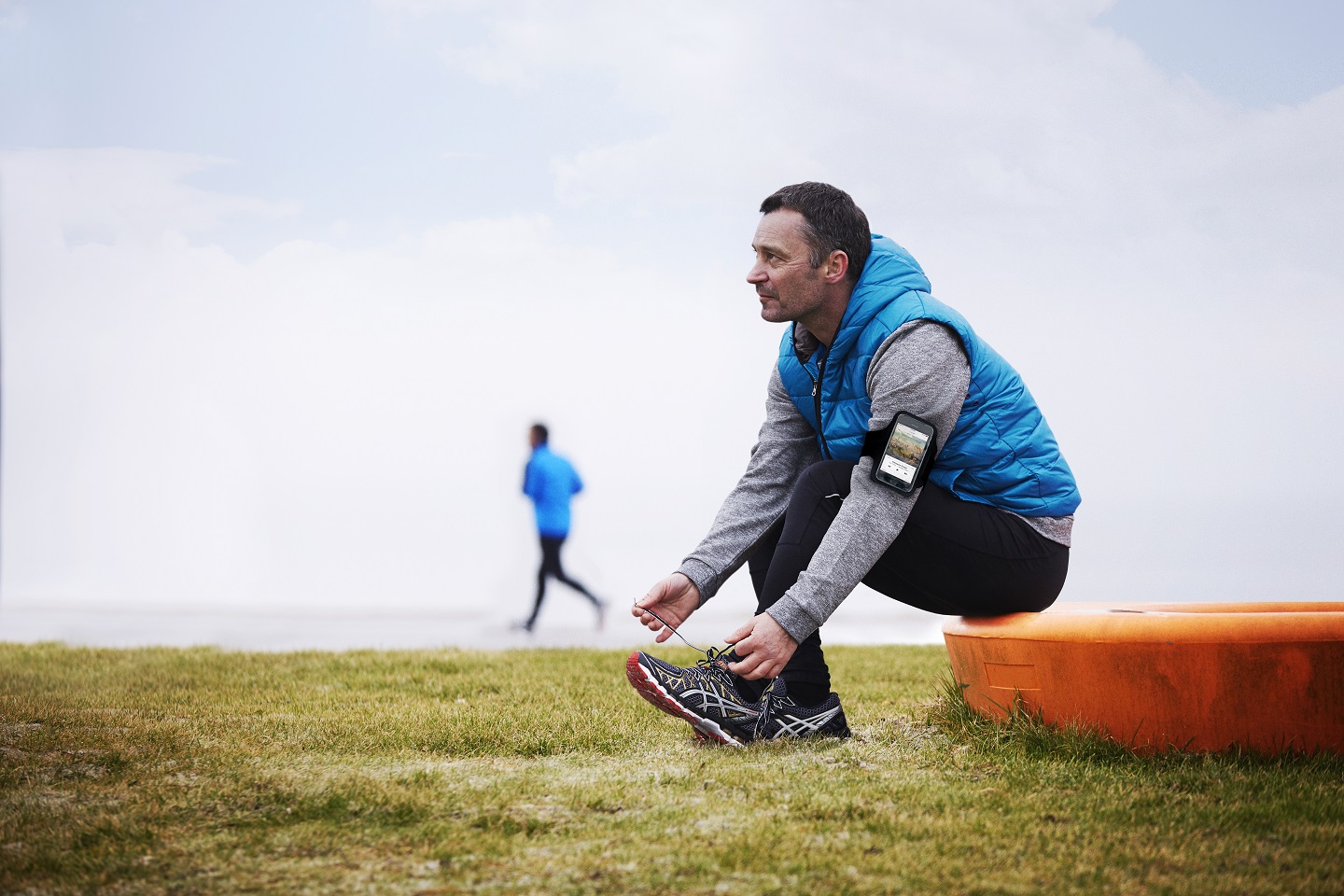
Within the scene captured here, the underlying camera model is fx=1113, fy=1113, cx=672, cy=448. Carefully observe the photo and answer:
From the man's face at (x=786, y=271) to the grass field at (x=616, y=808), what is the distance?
105cm

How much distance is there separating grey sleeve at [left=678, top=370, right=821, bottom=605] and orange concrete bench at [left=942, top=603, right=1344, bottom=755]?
68cm

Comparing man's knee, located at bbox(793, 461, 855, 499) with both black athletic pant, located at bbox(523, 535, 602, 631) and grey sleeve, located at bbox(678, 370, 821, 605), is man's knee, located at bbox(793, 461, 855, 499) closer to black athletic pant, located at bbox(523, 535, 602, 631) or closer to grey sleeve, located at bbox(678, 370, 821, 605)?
grey sleeve, located at bbox(678, 370, 821, 605)

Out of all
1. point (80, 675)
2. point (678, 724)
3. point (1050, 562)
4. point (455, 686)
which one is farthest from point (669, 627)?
point (80, 675)

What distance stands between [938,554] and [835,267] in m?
0.72

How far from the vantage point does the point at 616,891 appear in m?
1.60

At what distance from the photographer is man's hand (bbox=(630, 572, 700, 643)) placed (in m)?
2.72

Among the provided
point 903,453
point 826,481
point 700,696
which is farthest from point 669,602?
point 903,453

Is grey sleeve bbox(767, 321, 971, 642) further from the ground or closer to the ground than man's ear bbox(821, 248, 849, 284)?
closer to the ground

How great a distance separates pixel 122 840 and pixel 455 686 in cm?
204

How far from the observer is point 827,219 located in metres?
2.64

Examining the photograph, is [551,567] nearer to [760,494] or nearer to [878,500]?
[760,494]

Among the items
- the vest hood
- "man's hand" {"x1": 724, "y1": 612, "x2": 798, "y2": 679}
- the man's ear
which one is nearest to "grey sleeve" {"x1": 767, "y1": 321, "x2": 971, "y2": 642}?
"man's hand" {"x1": 724, "y1": 612, "x2": 798, "y2": 679}

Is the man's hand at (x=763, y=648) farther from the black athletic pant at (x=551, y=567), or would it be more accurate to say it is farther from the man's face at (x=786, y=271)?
the black athletic pant at (x=551, y=567)

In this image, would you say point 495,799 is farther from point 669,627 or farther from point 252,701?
point 252,701
